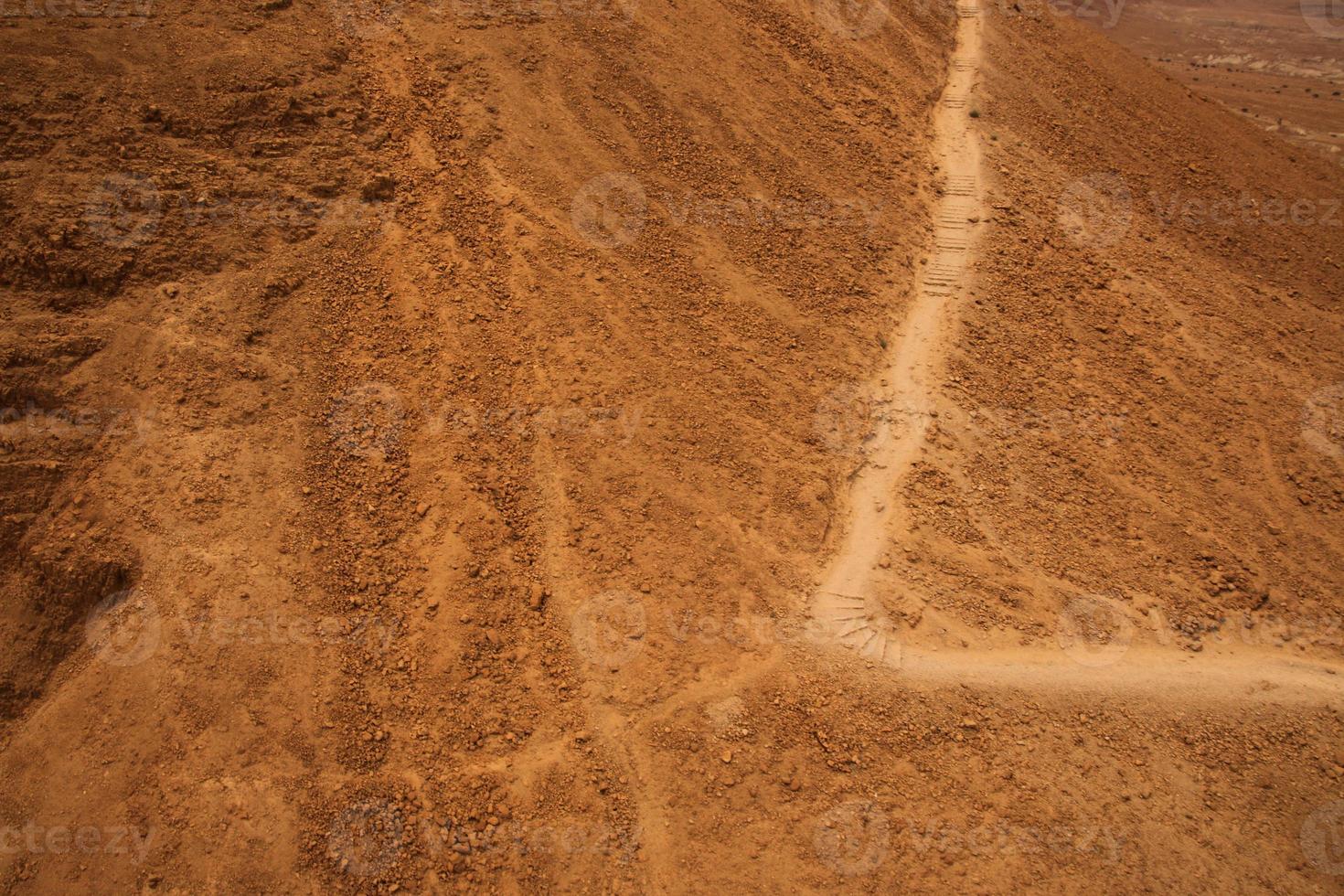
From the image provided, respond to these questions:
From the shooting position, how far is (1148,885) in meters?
8.78

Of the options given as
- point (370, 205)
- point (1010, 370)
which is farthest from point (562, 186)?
point (1010, 370)
